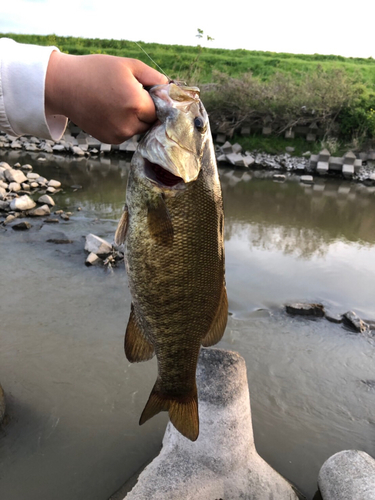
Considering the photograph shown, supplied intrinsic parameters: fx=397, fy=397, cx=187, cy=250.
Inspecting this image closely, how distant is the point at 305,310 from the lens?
6961 mm

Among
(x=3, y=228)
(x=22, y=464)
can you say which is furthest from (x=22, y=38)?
(x=22, y=464)

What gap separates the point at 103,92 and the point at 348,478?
3.38 m

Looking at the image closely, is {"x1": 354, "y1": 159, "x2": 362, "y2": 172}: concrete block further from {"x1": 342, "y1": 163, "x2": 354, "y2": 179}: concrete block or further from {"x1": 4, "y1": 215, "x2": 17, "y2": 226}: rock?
{"x1": 4, "y1": 215, "x2": 17, "y2": 226}: rock

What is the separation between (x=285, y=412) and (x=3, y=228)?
8.14 m

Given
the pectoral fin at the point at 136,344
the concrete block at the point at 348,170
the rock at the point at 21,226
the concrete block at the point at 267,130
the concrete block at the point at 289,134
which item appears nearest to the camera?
the pectoral fin at the point at 136,344

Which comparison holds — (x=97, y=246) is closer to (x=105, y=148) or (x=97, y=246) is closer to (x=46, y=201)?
(x=46, y=201)

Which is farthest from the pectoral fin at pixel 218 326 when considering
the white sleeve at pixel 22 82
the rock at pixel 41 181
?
the rock at pixel 41 181

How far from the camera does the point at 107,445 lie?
4.20 m

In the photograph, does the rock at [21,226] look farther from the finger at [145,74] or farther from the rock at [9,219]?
the finger at [145,74]

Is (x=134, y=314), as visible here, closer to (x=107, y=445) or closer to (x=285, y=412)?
(x=107, y=445)

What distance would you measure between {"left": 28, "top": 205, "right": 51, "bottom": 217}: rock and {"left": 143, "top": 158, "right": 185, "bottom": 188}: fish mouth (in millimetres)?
9950

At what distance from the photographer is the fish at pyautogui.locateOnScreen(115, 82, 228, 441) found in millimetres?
1756

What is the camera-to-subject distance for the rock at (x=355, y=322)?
21.8ft

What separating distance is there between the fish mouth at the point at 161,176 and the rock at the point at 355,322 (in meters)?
5.82
